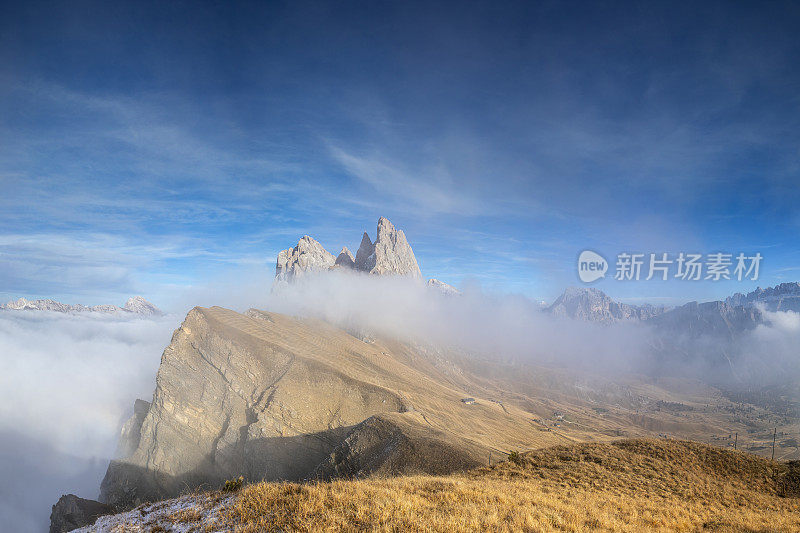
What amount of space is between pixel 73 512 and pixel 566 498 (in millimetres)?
130239

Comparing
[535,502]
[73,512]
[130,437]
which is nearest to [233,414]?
[130,437]

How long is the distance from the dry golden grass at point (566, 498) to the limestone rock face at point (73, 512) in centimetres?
11230

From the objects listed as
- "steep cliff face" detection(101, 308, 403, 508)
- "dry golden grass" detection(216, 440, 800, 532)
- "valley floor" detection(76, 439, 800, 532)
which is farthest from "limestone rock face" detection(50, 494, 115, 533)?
"dry golden grass" detection(216, 440, 800, 532)

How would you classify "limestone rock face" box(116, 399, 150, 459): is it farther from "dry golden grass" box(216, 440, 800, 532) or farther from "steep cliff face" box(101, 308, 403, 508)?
"dry golden grass" box(216, 440, 800, 532)

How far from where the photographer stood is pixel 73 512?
8825cm

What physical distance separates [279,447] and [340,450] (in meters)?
39.2

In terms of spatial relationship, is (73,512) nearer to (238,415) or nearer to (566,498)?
(238,415)

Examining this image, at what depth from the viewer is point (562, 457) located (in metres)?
33.6

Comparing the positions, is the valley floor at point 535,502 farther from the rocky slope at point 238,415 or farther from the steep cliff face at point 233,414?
the steep cliff face at point 233,414

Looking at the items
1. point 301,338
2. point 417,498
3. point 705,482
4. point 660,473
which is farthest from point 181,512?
point 301,338

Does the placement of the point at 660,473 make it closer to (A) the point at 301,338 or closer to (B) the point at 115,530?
(B) the point at 115,530

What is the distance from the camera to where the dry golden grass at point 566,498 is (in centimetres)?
1245

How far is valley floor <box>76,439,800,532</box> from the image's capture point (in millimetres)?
12484

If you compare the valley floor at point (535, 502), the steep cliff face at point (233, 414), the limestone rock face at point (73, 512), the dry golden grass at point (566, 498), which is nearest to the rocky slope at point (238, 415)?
the steep cliff face at point (233, 414)
